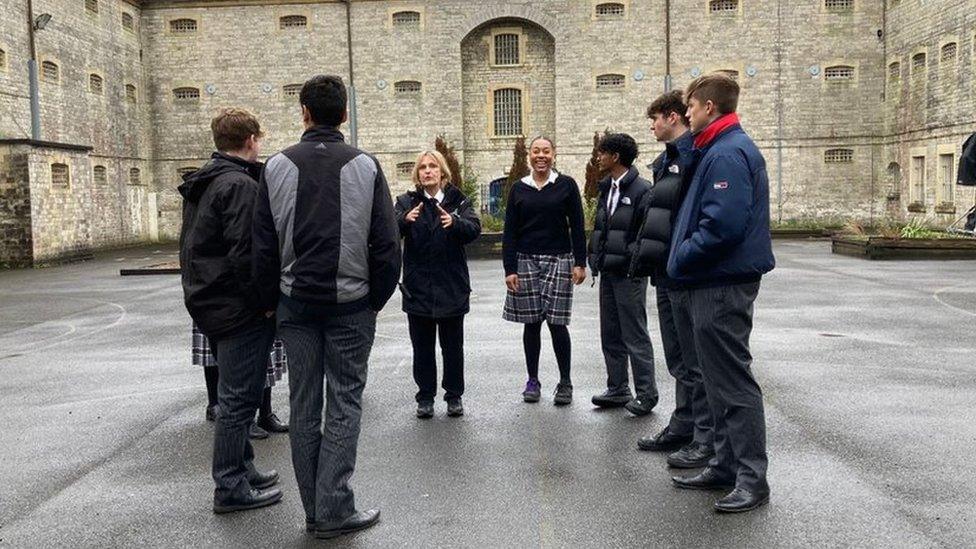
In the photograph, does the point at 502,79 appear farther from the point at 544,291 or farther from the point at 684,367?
the point at 684,367

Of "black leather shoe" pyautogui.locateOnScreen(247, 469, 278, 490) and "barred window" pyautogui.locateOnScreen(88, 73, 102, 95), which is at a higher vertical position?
"barred window" pyautogui.locateOnScreen(88, 73, 102, 95)

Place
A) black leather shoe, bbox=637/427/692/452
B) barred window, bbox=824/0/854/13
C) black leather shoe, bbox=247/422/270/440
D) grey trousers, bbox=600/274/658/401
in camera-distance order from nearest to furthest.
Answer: black leather shoe, bbox=637/427/692/452, black leather shoe, bbox=247/422/270/440, grey trousers, bbox=600/274/658/401, barred window, bbox=824/0/854/13

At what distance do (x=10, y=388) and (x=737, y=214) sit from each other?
655 cm

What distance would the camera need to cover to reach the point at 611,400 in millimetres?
6984

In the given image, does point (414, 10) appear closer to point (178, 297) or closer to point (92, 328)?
point (178, 297)

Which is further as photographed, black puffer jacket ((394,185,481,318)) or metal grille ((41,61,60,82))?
metal grille ((41,61,60,82))

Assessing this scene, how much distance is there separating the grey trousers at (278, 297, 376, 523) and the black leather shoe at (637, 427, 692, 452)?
2064 mm

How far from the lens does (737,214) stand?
470cm

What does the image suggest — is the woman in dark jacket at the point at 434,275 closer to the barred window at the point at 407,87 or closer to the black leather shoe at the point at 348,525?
the black leather shoe at the point at 348,525

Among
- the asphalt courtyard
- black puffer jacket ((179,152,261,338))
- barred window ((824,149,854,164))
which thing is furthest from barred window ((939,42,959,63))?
black puffer jacket ((179,152,261,338))

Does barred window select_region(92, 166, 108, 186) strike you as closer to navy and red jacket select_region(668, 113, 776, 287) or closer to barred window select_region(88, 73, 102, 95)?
barred window select_region(88, 73, 102, 95)

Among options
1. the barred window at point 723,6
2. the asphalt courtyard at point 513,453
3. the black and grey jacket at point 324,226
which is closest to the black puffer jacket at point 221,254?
the black and grey jacket at point 324,226

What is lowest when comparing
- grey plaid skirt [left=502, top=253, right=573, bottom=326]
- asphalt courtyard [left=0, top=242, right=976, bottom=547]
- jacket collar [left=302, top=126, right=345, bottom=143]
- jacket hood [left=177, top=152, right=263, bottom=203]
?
asphalt courtyard [left=0, top=242, right=976, bottom=547]

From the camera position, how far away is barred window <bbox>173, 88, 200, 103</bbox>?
3347 centimetres
